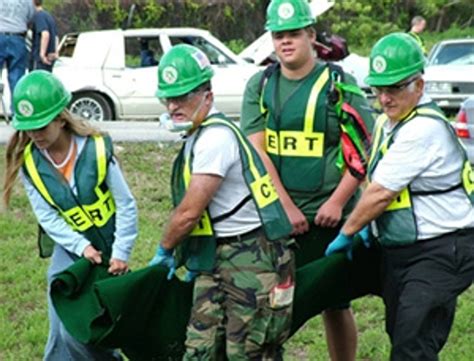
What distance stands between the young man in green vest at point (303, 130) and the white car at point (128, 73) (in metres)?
11.7

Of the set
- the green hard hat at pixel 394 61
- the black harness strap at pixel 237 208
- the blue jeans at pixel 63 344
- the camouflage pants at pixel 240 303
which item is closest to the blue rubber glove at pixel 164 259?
the camouflage pants at pixel 240 303

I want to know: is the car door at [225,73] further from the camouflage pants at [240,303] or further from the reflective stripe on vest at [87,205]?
the camouflage pants at [240,303]

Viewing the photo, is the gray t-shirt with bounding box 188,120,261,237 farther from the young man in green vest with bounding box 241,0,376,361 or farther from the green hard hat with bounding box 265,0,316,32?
the green hard hat with bounding box 265,0,316,32

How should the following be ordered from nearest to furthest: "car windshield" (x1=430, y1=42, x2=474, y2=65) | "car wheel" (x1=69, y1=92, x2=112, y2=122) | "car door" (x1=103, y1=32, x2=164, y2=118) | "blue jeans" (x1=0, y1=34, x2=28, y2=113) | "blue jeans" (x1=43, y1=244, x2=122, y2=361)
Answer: "blue jeans" (x1=43, y1=244, x2=122, y2=361) → "blue jeans" (x1=0, y1=34, x2=28, y2=113) → "car wheel" (x1=69, y1=92, x2=112, y2=122) → "car door" (x1=103, y1=32, x2=164, y2=118) → "car windshield" (x1=430, y1=42, x2=474, y2=65)

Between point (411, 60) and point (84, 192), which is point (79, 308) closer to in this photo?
point (84, 192)

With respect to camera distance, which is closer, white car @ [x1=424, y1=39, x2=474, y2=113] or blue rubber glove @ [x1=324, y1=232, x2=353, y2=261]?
blue rubber glove @ [x1=324, y1=232, x2=353, y2=261]

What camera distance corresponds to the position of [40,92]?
4.79m

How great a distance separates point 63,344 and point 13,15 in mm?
8636

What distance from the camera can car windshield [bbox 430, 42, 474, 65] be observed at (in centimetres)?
1912

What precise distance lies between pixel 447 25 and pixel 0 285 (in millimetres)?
34377

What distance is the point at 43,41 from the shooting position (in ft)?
49.7

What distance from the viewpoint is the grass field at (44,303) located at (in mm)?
6438

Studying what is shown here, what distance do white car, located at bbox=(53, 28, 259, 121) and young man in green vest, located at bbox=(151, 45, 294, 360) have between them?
40.2 ft

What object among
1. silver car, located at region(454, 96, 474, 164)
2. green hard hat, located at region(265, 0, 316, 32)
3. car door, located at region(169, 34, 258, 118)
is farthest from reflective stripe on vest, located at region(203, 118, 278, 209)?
car door, located at region(169, 34, 258, 118)
